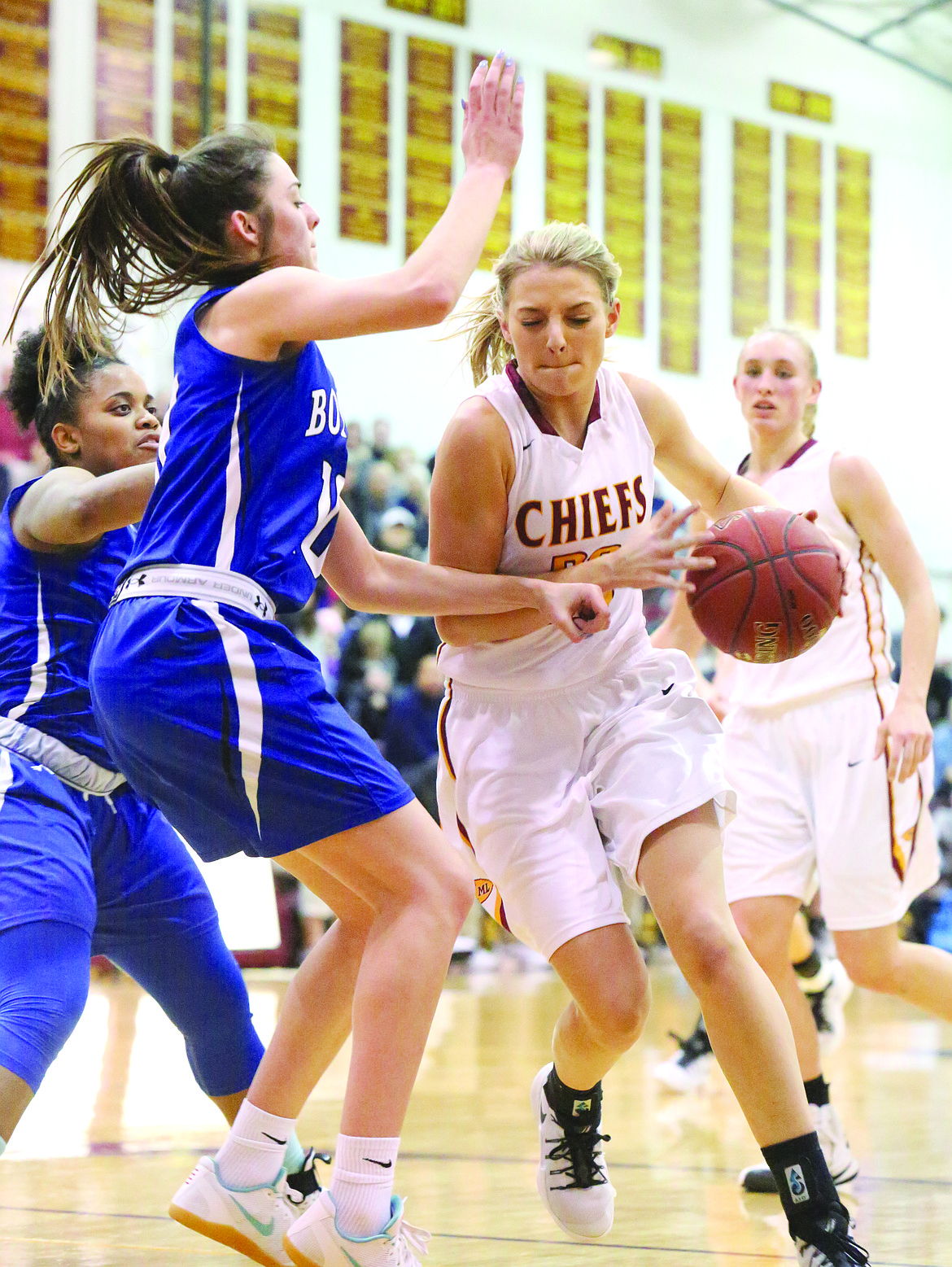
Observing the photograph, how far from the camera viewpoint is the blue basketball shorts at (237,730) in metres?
2.33

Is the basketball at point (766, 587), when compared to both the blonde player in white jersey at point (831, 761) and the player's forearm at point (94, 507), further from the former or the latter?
the player's forearm at point (94, 507)

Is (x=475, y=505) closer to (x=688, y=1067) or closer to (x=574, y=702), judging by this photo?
(x=574, y=702)

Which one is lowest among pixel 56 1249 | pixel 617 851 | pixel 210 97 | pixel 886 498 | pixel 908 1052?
pixel 908 1052

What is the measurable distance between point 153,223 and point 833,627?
2.08 metres

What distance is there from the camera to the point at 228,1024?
2.89 metres

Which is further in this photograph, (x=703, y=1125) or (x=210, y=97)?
(x=210, y=97)

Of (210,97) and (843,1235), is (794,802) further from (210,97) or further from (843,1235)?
(210,97)

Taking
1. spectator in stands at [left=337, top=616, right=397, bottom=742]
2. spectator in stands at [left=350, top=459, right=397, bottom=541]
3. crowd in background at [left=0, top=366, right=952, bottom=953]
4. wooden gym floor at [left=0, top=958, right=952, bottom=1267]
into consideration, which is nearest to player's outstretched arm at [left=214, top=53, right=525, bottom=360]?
wooden gym floor at [left=0, top=958, right=952, bottom=1267]

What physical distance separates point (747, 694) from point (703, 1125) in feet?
4.68

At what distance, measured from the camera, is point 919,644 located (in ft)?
11.8

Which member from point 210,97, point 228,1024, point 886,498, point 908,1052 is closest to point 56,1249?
point 228,1024

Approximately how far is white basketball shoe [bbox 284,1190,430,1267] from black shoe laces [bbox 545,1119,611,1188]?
689 mm

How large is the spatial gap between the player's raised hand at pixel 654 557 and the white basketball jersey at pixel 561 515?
0.98ft

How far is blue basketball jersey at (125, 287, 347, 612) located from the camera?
94.3 inches
